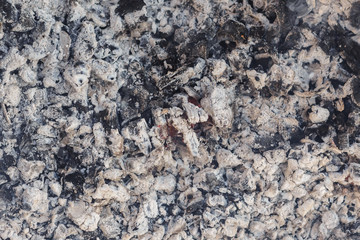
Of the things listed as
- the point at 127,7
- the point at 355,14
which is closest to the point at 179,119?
the point at 127,7

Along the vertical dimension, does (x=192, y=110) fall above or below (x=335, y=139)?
above

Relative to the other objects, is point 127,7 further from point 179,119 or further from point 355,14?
point 355,14

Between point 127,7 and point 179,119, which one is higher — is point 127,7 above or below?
above

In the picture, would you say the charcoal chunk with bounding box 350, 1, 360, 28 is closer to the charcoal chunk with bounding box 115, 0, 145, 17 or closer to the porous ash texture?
the porous ash texture

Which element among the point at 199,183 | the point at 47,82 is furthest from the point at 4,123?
the point at 199,183

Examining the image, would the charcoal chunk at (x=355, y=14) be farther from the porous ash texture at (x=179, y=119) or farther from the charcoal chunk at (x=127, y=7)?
the charcoal chunk at (x=127, y=7)

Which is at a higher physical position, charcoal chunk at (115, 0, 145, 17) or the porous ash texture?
charcoal chunk at (115, 0, 145, 17)

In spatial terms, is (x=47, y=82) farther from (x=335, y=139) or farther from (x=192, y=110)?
(x=335, y=139)

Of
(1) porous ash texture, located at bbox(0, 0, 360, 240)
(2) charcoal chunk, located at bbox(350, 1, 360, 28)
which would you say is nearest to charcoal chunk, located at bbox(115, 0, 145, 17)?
(1) porous ash texture, located at bbox(0, 0, 360, 240)
